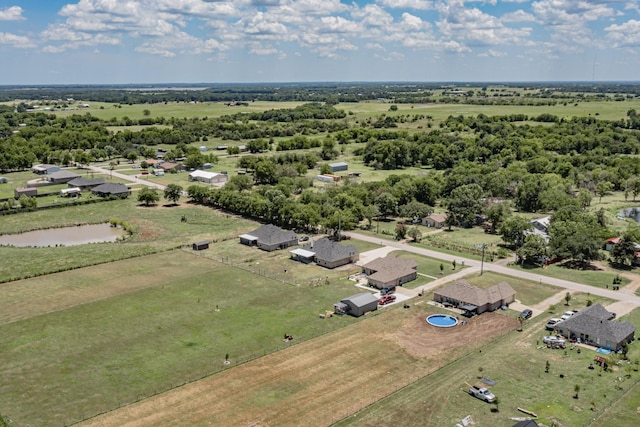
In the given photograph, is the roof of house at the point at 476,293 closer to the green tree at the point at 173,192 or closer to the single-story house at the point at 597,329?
the single-story house at the point at 597,329

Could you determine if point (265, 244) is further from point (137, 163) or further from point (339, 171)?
point (137, 163)

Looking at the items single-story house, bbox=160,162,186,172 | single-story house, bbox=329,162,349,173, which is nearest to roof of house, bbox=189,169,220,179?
single-story house, bbox=160,162,186,172

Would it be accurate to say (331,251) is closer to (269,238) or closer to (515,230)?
(269,238)

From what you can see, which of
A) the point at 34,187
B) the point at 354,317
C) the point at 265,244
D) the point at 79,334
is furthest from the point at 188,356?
the point at 34,187

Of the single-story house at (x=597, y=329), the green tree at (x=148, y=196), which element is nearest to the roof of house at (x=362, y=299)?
the single-story house at (x=597, y=329)

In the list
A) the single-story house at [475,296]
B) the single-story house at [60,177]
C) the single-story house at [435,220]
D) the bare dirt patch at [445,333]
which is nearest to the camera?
the bare dirt patch at [445,333]

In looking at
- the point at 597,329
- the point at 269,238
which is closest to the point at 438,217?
the point at 269,238
